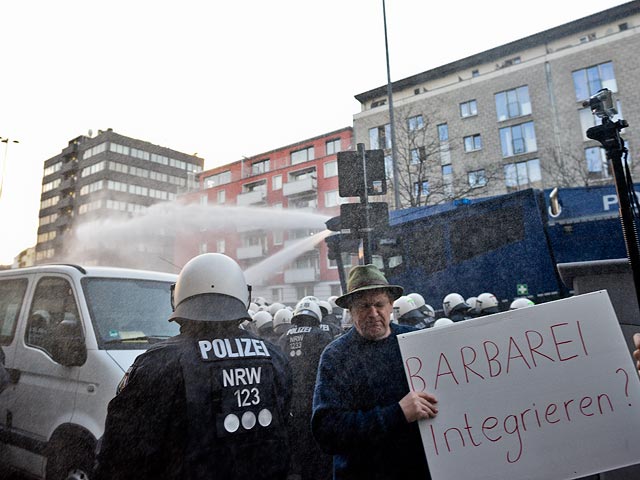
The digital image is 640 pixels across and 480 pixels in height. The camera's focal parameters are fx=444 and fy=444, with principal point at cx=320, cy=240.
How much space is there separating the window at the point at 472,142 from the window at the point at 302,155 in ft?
51.1

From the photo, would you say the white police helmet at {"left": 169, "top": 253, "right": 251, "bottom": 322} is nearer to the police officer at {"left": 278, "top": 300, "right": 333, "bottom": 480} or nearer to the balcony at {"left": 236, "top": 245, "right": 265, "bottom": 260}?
the police officer at {"left": 278, "top": 300, "right": 333, "bottom": 480}

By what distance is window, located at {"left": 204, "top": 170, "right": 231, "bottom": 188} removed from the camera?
160 feet

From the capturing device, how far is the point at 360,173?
6.16m

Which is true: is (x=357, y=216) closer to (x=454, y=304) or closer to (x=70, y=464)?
Answer: (x=454, y=304)

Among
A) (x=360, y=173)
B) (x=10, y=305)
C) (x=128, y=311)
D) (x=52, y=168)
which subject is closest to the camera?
(x=128, y=311)

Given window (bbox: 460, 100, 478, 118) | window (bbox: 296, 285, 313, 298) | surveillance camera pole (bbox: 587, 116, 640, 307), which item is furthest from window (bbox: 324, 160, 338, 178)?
surveillance camera pole (bbox: 587, 116, 640, 307)

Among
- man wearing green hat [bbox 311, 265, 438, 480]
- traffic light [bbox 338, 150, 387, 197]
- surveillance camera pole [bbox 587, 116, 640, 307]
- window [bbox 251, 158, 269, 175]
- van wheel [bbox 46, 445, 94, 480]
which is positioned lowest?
van wheel [bbox 46, 445, 94, 480]

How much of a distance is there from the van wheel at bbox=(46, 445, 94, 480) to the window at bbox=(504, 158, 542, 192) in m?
27.6

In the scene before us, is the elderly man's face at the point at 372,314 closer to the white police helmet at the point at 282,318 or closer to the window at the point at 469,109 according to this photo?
the white police helmet at the point at 282,318

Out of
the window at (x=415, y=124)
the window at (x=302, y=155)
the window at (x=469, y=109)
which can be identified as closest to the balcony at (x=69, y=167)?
the window at (x=302, y=155)

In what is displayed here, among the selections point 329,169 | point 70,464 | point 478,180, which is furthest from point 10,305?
point 329,169

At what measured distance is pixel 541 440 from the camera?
1709mm

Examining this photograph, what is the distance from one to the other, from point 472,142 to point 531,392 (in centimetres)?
3079

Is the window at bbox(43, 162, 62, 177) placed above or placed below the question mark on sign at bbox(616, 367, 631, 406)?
above
